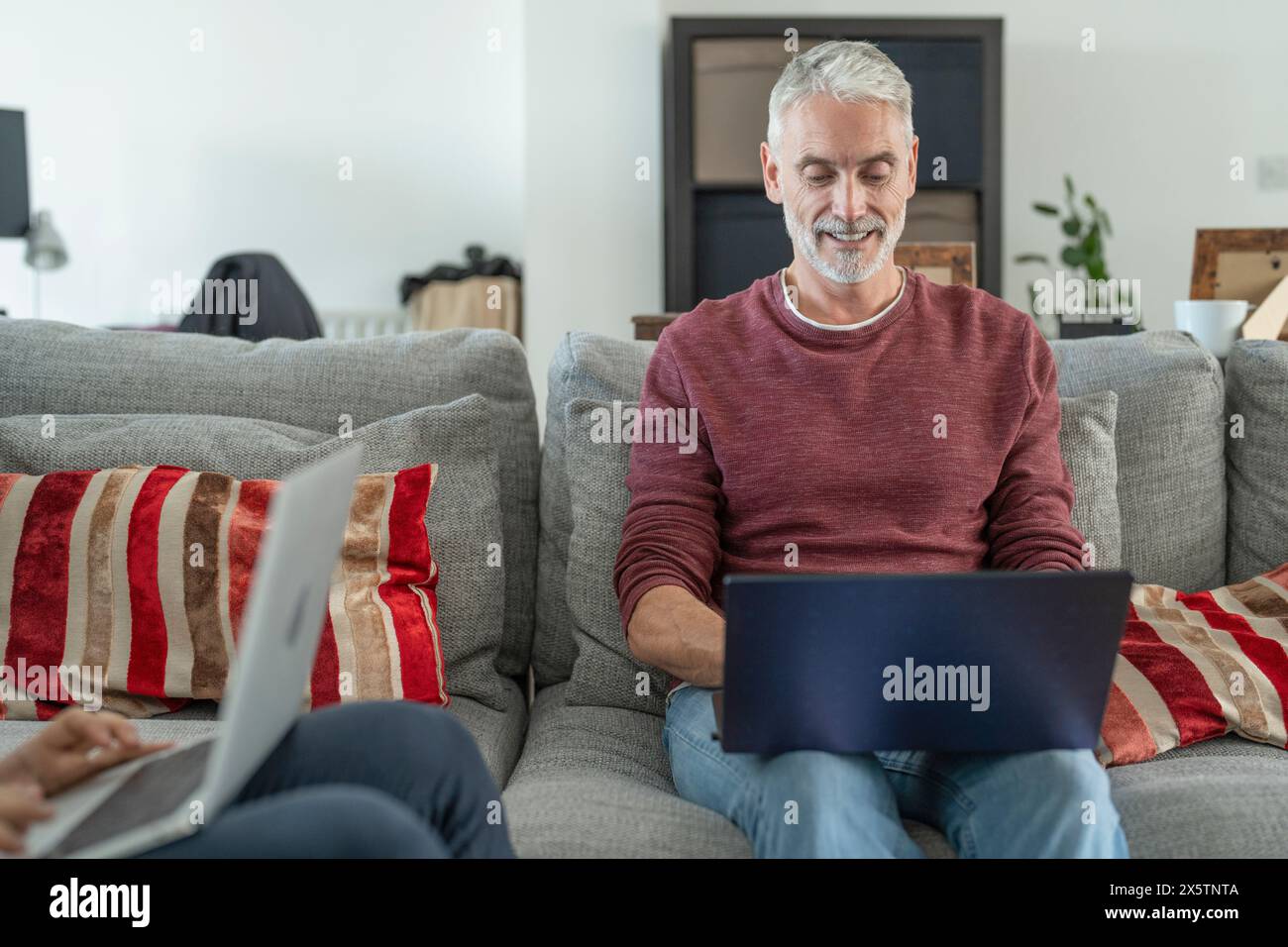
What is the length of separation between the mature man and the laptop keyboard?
53cm

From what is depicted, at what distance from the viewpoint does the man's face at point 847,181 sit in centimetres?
152

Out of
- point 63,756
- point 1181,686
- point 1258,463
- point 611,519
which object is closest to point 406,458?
point 611,519

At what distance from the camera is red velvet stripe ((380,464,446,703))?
150 centimetres

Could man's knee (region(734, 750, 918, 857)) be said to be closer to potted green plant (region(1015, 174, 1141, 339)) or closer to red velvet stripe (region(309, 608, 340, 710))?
red velvet stripe (region(309, 608, 340, 710))

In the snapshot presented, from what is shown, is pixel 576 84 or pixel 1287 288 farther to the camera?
pixel 576 84

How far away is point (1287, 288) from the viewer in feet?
6.35

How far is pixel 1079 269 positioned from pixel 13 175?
11.3ft

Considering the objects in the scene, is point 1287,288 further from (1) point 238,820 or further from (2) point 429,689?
(1) point 238,820

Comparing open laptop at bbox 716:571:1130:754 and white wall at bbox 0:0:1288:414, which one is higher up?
white wall at bbox 0:0:1288:414

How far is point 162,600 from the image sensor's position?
1480 mm

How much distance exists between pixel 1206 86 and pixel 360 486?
12.8 ft

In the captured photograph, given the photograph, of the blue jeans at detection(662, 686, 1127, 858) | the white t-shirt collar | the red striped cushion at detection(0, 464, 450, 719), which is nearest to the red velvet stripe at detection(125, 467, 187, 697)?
the red striped cushion at detection(0, 464, 450, 719)

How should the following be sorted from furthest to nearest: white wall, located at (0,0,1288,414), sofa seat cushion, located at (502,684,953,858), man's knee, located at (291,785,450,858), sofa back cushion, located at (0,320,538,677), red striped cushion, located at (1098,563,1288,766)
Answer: white wall, located at (0,0,1288,414) < sofa back cushion, located at (0,320,538,677) < red striped cushion, located at (1098,563,1288,766) < sofa seat cushion, located at (502,684,953,858) < man's knee, located at (291,785,450,858)
